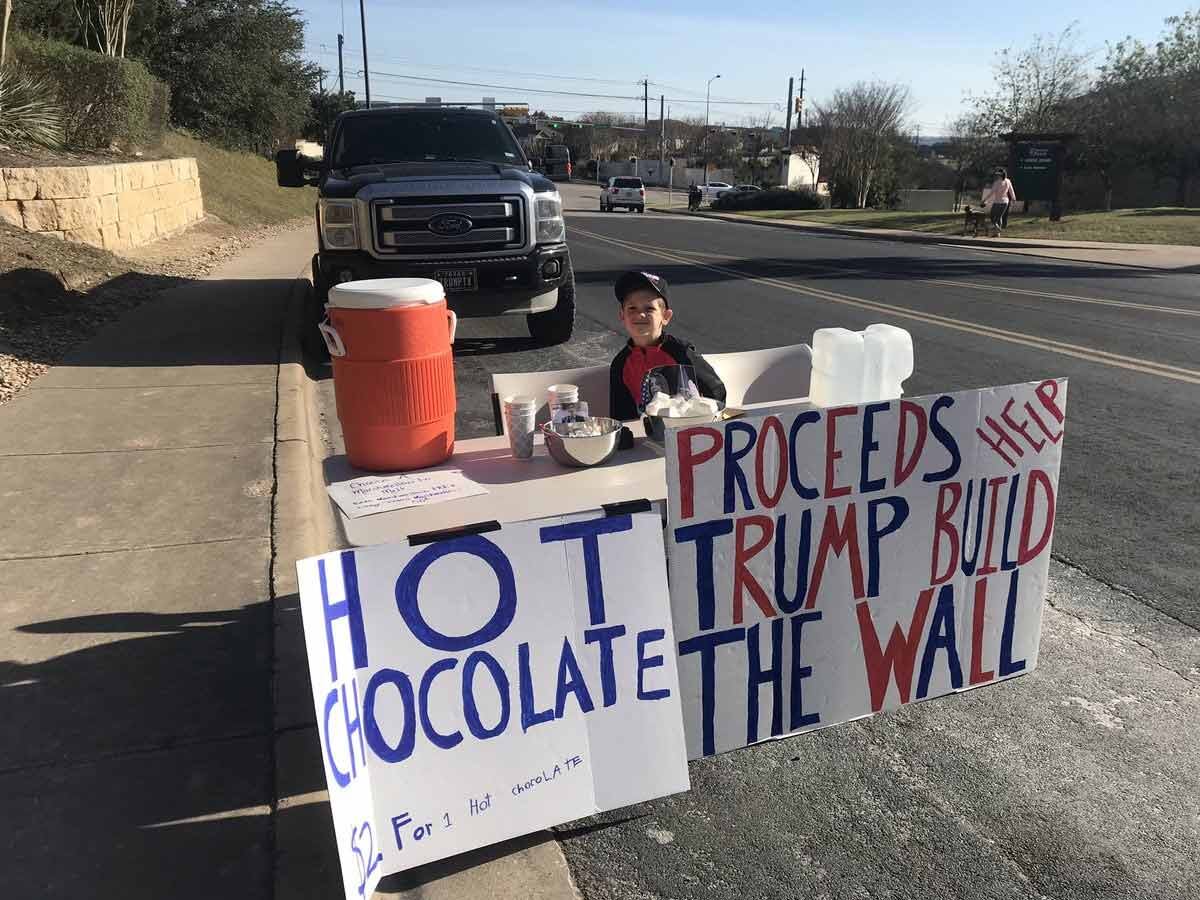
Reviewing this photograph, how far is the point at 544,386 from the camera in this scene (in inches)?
143

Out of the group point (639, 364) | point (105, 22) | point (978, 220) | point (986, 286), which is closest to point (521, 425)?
point (639, 364)

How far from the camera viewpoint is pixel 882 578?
286 centimetres

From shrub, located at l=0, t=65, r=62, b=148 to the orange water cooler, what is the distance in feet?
40.0

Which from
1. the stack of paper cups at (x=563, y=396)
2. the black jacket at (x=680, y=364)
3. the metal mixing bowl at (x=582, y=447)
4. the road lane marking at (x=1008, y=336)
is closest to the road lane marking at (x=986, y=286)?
the road lane marking at (x=1008, y=336)

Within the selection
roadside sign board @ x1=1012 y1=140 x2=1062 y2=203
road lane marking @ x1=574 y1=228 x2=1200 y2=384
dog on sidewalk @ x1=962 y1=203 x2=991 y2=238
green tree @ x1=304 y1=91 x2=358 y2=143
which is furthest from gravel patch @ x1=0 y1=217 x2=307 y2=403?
green tree @ x1=304 y1=91 x2=358 y2=143

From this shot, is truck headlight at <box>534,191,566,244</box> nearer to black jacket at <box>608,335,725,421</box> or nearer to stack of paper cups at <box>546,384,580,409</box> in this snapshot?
black jacket at <box>608,335,725,421</box>

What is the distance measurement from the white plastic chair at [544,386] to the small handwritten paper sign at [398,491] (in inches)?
24.1

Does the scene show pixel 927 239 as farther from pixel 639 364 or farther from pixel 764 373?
pixel 639 364

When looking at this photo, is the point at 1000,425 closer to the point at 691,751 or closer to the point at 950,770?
the point at 950,770

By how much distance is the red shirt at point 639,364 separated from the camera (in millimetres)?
3641

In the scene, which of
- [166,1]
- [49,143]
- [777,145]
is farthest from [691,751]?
[777,145]

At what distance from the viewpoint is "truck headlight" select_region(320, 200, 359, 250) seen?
7773 millimetres

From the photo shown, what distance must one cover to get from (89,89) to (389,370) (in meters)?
15.3

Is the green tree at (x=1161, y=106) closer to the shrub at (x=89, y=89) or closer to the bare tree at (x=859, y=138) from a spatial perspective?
the bare tree at (x=859, y=138)
